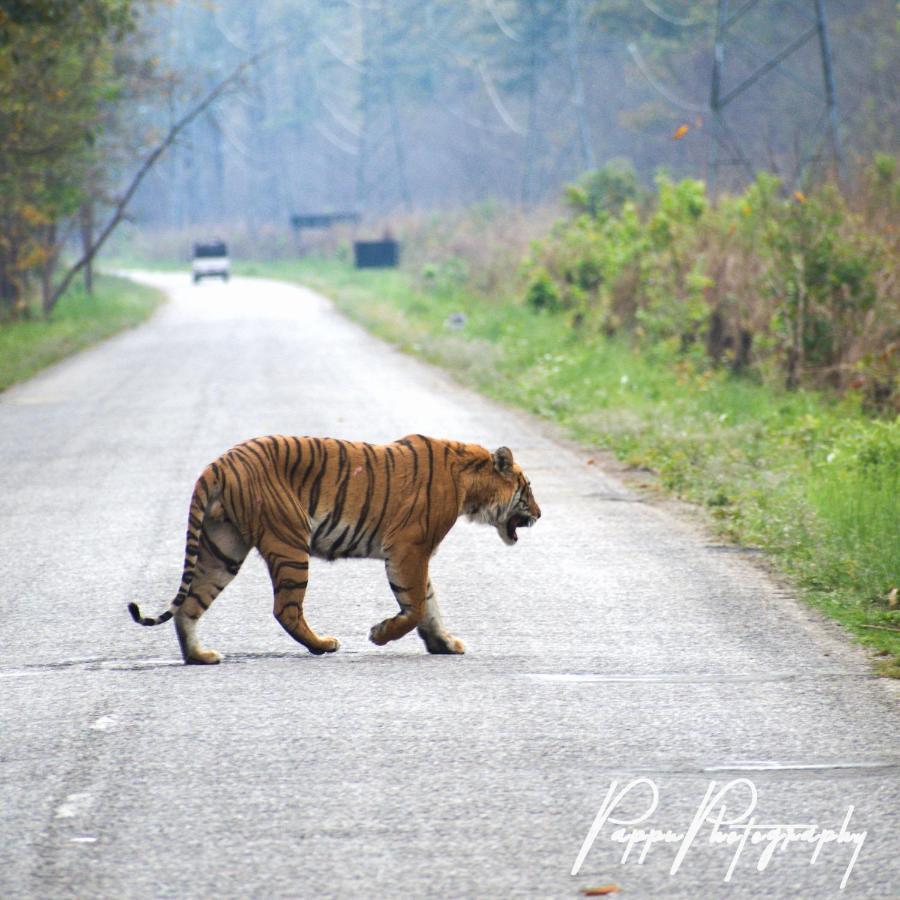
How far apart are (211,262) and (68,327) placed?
1274 inches

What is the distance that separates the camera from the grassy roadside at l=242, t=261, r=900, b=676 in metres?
8.48

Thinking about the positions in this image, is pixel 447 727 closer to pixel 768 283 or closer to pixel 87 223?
pixel 768 283

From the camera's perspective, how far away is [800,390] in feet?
53.1

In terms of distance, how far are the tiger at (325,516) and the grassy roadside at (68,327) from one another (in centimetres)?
1574

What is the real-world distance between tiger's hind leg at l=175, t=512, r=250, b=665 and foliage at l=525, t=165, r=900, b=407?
1001 centimetres

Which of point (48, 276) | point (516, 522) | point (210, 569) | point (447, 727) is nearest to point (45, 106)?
point (48, 276)

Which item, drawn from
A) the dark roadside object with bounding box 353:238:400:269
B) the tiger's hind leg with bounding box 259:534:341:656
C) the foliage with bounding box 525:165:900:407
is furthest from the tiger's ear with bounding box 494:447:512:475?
the dark roadside object with bounding box 353:238:400:269

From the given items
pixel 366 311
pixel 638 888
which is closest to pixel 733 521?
pixel 638 888

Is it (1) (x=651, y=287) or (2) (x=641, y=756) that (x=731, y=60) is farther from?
(2) (x=641, y=756)

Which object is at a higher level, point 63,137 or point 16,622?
point 63,137

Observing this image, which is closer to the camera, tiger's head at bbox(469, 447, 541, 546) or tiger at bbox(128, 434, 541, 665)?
tiger at bbox(128, 434, 541, 665)

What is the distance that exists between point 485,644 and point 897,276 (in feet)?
34.0

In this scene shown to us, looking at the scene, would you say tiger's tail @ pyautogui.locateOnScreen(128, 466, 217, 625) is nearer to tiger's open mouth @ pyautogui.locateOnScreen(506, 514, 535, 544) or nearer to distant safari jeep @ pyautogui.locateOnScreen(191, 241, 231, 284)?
tiger's open mouth @ pyautogui.locateOnScreen(506, 514, 535, 544)

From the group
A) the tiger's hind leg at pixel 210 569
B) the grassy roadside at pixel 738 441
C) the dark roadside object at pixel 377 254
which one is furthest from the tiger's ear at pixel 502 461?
the dark roadside object at pixel 377 254
